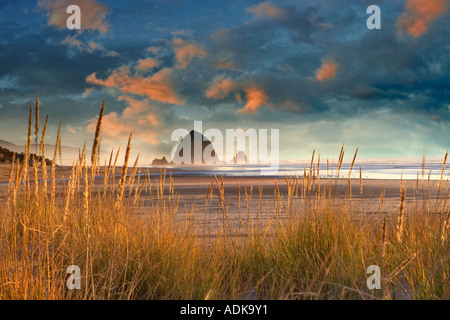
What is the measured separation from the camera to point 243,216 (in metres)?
7.62

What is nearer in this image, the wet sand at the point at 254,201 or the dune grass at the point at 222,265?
the dune grass at the point at 222,265

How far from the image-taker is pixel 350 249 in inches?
122

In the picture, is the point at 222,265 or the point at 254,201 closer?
the point at 222,265

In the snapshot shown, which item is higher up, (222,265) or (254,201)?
(222,265)

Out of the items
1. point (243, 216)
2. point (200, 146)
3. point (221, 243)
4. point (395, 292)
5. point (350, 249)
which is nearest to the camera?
point (395, 292)

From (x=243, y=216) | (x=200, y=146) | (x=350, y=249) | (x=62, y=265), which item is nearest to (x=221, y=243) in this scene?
(x=350, y=249)

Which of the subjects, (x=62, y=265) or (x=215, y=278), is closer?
(x=215, y=278)

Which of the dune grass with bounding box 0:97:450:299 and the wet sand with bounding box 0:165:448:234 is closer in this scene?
the dune grass with bounding box 0:97:450:299

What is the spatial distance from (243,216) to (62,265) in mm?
4767
